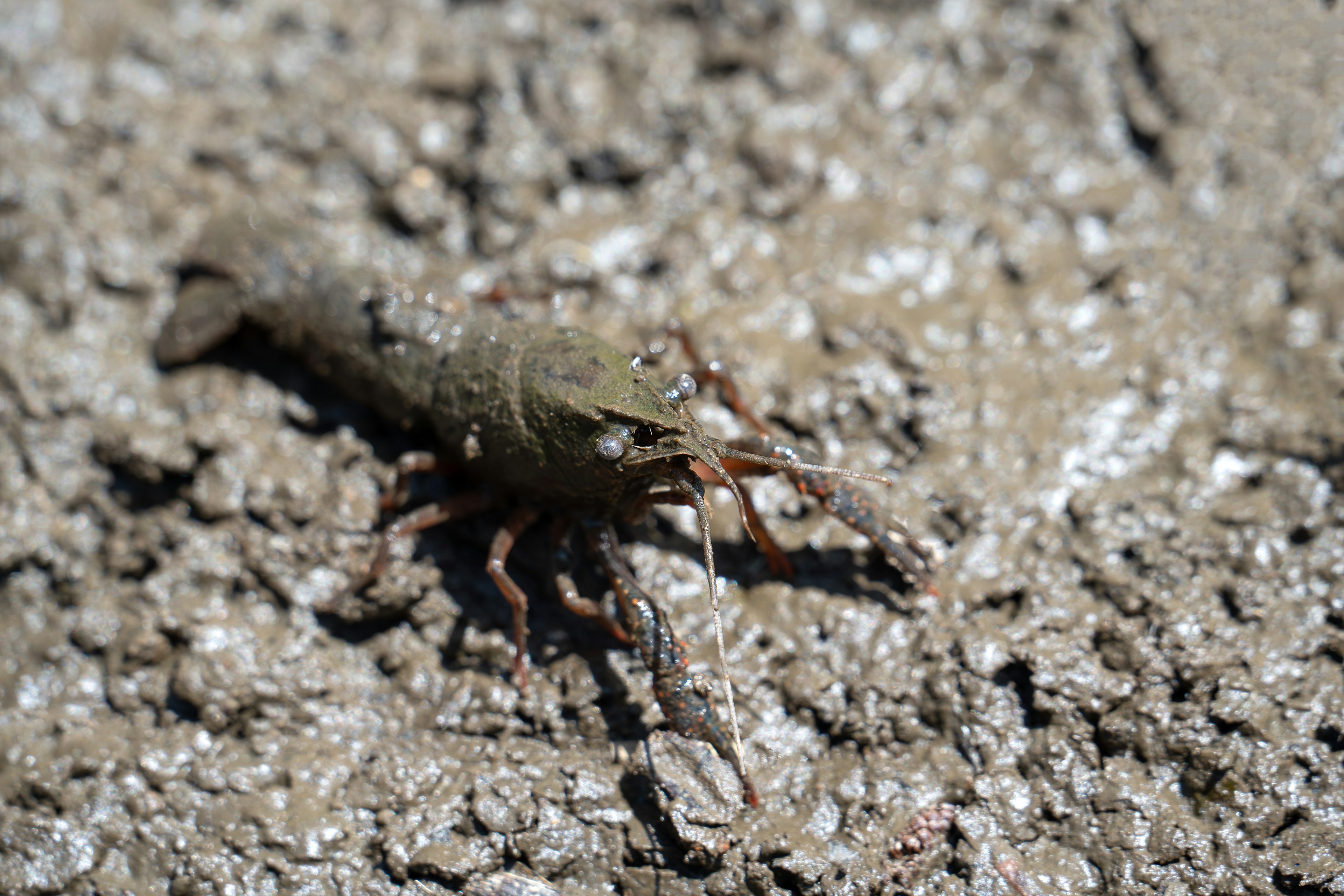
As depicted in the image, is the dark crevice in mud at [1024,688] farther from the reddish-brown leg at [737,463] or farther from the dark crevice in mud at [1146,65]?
the dark crevice in mud at [1146,65]

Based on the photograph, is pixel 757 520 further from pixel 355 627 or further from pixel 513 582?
pixel 355 627

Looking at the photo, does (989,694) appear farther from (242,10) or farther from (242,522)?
(242,10)

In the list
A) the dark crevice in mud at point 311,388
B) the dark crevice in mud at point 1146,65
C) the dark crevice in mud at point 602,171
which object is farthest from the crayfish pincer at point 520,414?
the dark crevice in mud at point 1146,65

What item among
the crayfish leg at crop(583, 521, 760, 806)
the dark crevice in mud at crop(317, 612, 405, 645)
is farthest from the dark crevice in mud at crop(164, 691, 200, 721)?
the crayfish leg at crop(583, 521, 760, 806)

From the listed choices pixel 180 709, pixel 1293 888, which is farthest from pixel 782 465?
pixel 180 709

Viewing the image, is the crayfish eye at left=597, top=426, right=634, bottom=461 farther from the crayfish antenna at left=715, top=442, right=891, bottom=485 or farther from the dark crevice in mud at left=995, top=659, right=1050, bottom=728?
the dark crevice in mud at left=995, top=659, right=1050, bottom=728


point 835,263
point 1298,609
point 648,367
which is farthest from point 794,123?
point 1298,609
